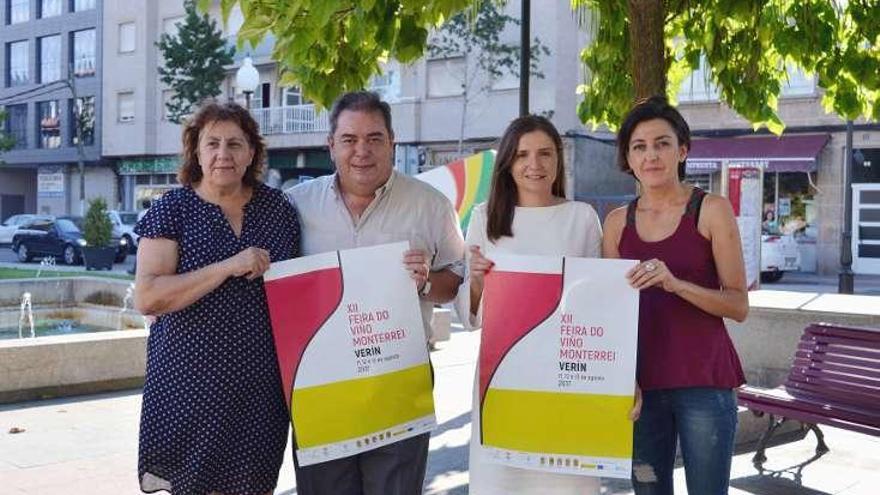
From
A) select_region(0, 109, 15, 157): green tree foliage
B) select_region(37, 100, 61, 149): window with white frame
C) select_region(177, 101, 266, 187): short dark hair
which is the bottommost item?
select_region(177, 101, 266, 187): short dark hair

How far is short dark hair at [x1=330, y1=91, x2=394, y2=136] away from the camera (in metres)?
3.63

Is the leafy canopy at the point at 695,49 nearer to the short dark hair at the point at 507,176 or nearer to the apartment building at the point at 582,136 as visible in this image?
the short dark hair at the point at 507,176

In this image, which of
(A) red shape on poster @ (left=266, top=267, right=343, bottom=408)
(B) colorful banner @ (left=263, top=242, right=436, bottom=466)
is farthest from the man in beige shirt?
(A) red shape on poster @ (left=266, top=267, right=343, bottom=408)

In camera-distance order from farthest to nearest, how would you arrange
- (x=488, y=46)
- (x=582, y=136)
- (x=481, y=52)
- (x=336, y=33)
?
(x=481, y=52), (x=488, y=46), (x=582, y=136), (x=336, y=33)

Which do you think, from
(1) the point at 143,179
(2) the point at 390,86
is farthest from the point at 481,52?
(1) the point at 143,179

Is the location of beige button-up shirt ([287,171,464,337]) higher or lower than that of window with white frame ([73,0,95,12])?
lower

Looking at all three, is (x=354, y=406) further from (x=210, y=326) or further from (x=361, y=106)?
(x=361, y=106)

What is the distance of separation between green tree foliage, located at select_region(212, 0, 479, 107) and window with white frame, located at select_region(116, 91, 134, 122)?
43269 millimetres

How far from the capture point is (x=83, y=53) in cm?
4931

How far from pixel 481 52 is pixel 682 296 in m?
29.1

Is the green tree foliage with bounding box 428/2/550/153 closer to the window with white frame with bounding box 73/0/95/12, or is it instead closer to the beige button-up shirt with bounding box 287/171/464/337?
the window with white frame with bounding box 73/0/95/12

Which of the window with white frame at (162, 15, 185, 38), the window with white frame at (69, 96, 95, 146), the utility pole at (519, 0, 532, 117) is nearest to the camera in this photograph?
the utility pole at (519, 0, 532, 117)

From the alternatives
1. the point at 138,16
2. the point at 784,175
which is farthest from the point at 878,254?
the point at 138,16

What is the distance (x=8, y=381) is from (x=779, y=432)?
637cm
